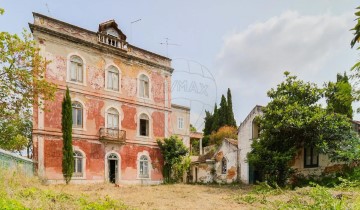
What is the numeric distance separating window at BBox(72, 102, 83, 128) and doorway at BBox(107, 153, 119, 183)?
3.06m

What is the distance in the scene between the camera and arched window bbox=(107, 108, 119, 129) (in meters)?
21.7

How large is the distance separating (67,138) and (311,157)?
565 inches

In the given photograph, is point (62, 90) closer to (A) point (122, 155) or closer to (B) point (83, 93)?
(B) point (83, 93)

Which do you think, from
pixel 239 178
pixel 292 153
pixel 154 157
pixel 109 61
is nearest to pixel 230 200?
pixel 292 153

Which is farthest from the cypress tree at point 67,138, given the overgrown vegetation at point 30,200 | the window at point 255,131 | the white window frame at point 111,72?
the window at point 255,131

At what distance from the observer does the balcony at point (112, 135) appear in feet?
68.4

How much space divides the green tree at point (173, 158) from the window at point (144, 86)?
12.3ft

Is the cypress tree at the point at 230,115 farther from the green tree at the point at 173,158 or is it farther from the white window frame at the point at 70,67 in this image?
the white window frame at the point at 70,67

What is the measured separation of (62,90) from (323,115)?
15048 mm

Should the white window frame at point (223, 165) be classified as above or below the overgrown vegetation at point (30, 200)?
below

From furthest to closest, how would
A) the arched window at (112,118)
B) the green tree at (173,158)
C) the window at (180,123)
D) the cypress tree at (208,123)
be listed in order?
the cypress tree at (208,123) < the window at (180,123) < the green tree at (173,158) < the arched window at (112,118)

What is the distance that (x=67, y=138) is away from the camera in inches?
733

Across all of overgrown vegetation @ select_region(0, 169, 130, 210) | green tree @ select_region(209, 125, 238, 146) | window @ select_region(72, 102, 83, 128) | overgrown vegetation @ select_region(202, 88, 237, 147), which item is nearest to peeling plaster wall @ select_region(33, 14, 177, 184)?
window @ select_region(72, 102, 83, 128)

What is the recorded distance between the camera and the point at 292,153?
1686 cm
